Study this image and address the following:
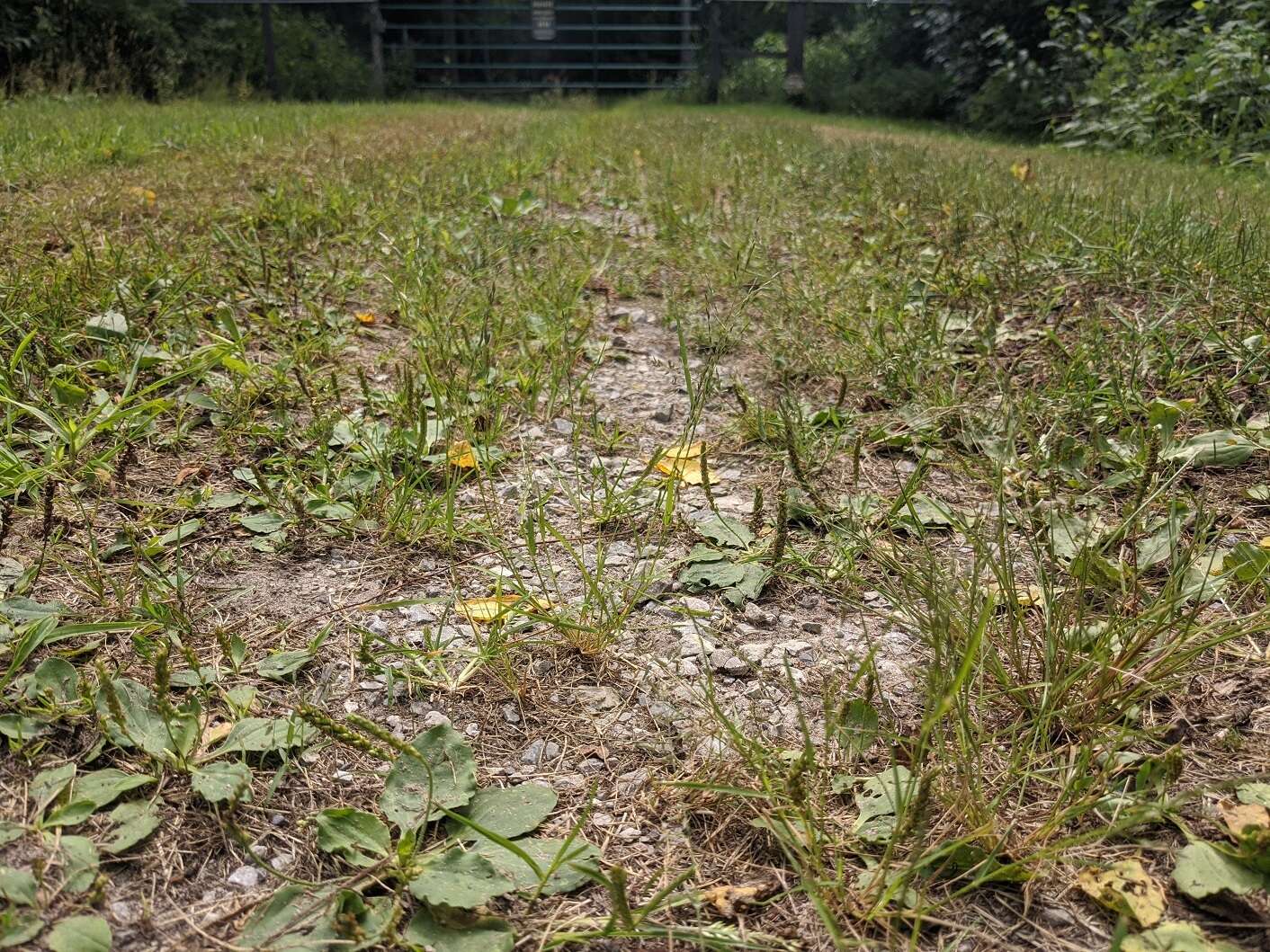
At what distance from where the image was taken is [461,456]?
201cm

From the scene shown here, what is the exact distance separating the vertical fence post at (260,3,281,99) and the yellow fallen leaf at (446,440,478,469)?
1251 centimetres

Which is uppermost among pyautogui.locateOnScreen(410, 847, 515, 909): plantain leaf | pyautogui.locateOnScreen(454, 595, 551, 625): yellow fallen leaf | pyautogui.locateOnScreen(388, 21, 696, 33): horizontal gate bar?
pyautogui.locateOnScreen(388, 21, 696, 33): horizontal gate bar

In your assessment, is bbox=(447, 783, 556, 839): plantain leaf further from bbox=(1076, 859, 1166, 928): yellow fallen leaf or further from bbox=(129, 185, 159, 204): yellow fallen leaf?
bbox=(129, 185, 159, 204): yellow fallen leaf

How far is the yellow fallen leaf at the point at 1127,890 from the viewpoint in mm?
985

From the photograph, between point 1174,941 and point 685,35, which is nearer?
point 1174,941

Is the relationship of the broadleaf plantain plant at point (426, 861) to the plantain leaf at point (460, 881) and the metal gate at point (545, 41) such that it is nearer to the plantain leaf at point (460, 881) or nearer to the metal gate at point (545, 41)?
the plantain leaf at point (460, 881)

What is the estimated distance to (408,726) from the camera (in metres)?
1.30

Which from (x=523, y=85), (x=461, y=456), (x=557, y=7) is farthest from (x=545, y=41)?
(x=461, y=456)

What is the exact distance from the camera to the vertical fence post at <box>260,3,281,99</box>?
41.4 feet

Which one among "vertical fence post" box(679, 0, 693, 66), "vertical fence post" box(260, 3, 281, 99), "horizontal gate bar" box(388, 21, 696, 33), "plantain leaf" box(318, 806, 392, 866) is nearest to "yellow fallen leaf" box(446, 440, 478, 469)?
"plantain leaf" box(318, 806, 392, 866)

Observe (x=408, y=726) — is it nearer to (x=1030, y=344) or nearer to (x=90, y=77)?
(x=1030, y=344)

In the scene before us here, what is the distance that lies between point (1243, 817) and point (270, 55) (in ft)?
47.6

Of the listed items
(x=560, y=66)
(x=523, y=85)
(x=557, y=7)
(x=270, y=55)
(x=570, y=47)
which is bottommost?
(x=523, y=85)

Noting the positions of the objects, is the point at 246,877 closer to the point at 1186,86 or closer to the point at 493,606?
the point at 493,606
